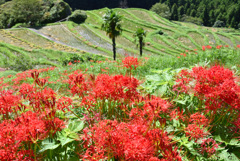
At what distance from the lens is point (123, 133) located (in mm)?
1524

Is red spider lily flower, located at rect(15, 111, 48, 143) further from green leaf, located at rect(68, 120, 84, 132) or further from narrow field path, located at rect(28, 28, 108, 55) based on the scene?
narrow field path, located at rect(28, 28, 108, 55)

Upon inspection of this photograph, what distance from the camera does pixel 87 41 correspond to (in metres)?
38.5

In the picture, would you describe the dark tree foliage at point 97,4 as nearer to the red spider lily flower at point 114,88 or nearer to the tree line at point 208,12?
the tree line at point 208,12

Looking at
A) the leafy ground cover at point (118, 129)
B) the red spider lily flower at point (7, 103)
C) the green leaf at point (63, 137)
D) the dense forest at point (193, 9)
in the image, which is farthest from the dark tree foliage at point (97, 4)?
the green leaf at point (63, 137)

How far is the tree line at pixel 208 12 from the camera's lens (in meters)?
83.8

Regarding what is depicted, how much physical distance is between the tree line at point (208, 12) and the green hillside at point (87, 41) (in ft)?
141

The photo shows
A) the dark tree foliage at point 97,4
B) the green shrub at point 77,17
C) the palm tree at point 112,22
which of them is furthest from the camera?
the dark tree foliage at point 97,4

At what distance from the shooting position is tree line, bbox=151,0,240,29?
275 feet

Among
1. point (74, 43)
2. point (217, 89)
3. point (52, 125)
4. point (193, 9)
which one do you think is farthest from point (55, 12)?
point (193, 9)

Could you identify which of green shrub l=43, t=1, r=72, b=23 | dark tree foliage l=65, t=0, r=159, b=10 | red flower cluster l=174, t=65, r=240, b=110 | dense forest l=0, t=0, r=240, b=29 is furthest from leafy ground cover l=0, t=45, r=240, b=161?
dark tree foliage l=65, t=0, r=159, b=10

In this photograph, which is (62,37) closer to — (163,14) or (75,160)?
(75,160)

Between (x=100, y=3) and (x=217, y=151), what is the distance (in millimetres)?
122653

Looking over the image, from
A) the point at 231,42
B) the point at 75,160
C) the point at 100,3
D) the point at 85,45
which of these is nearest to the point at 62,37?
the point at 85,45

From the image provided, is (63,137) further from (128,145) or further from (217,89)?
(217,89)
